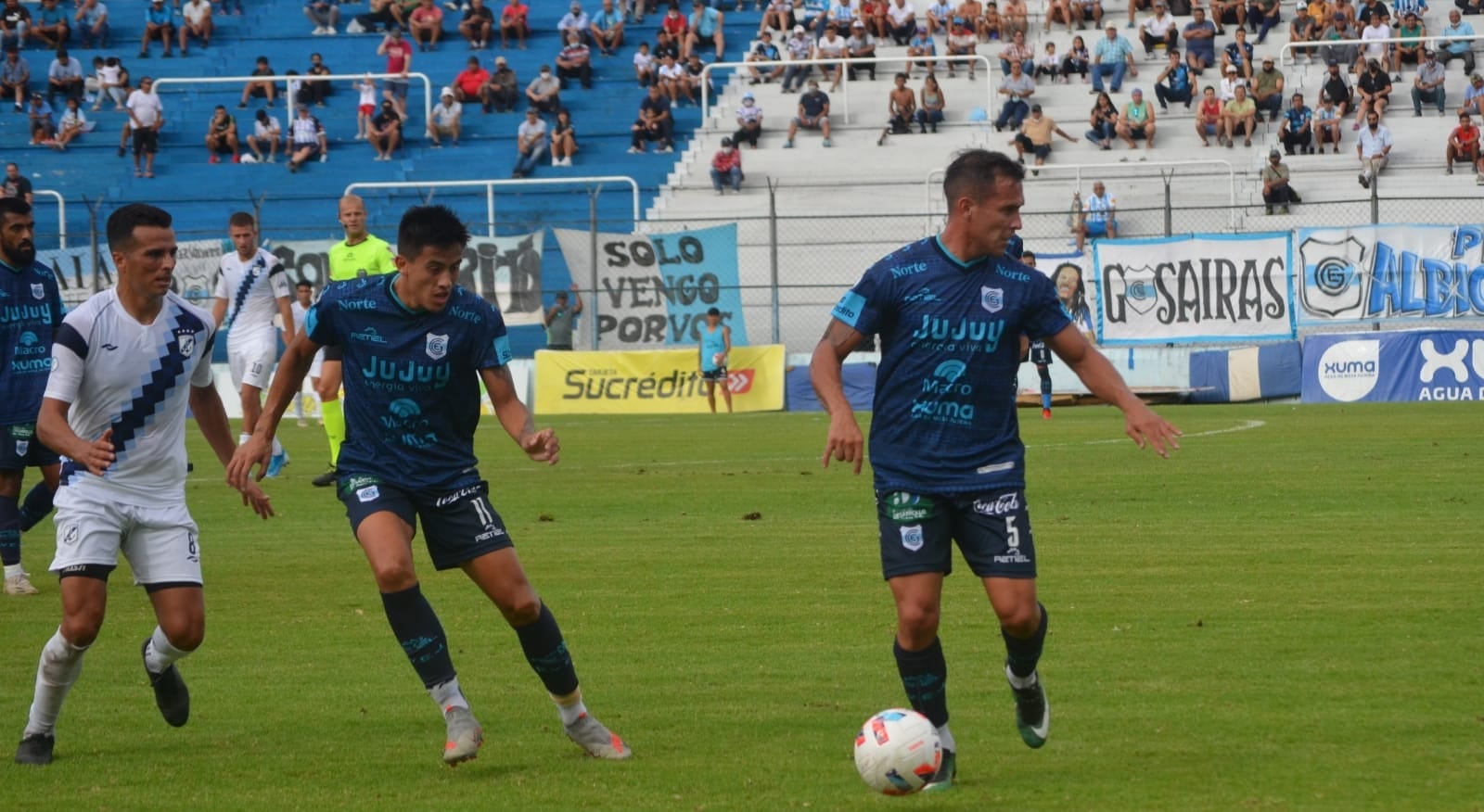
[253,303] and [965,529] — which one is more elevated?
[965,529]

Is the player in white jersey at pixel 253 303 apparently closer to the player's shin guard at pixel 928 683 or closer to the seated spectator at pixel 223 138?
the player's shin guard at pixel 928 683

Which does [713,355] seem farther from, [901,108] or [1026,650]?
[1026,650]

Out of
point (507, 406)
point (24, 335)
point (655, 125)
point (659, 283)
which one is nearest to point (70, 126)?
point (655, 125)

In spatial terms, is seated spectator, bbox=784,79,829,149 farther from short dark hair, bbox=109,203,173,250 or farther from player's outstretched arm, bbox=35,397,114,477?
player's outstretched arm, bbox=35,397,114,477

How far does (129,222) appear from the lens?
24.5ft

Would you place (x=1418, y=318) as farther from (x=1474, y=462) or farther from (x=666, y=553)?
(x=666, y=553)

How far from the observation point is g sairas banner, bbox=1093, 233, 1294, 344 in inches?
1206

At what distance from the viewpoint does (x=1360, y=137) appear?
116ft

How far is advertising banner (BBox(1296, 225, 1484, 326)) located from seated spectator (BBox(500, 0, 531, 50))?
20658 millimetres

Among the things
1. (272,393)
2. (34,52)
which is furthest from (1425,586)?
(34,52)

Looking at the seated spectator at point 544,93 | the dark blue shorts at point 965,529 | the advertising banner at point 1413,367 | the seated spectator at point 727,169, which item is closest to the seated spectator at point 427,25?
the seated spectator at point 544,93

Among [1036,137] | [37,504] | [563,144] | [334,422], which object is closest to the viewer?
[37,504]

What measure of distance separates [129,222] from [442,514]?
1758mm

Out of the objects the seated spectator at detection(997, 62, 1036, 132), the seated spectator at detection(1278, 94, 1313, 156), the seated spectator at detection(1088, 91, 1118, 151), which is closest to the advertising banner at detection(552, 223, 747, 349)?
the seated spectator at detection(997, 62, 1036, 132)
